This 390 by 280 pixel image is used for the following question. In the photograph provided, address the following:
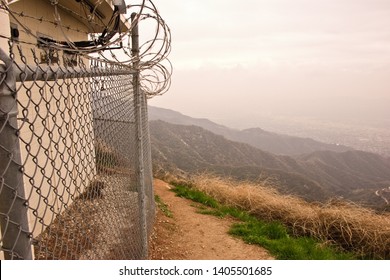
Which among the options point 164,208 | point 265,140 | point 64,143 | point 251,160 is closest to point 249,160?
point 251,160

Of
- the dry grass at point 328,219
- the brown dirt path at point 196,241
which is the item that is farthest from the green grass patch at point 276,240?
the dry grass at point 328,219

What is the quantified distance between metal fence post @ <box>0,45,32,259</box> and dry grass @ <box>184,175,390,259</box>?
639 centimetres

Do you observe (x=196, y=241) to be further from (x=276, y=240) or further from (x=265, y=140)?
(x=265, y=140)

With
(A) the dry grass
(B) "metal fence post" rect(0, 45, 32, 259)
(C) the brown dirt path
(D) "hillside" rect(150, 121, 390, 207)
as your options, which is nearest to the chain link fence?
(B) "metal fence post" rect(0, 45, 32, 259)

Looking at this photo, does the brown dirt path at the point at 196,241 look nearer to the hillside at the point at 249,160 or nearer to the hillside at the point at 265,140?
the hillside at the point at 249,160

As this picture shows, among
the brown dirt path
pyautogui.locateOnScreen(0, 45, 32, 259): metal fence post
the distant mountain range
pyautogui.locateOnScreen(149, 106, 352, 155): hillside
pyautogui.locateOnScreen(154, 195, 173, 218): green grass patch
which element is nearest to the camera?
pyautogui.locateOnScreen(0, 45, 32, 259): metal fence post

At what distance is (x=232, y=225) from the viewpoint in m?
6.70

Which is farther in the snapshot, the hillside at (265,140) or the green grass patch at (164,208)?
the hillside at (265,140)

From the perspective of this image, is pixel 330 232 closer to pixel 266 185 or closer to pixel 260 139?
pixel 266 185

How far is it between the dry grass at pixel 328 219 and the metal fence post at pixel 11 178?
639 centimetres

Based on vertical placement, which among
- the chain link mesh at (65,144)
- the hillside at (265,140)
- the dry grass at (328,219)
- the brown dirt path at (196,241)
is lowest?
the hillside at (265,140)

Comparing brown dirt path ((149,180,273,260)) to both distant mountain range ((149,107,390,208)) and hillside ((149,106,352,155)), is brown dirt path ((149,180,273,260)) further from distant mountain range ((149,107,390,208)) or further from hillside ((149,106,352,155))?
hillside ((149,106,352,155))

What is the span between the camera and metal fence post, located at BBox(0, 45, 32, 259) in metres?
1.09

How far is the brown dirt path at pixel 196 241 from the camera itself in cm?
520
